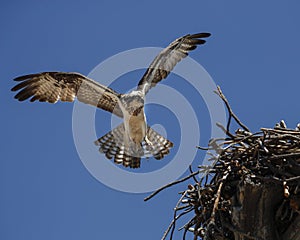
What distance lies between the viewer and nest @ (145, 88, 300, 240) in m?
4.71

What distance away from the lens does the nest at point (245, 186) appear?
186 inches

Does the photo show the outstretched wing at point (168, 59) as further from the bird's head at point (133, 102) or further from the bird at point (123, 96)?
the bird's head at point (133, 102)

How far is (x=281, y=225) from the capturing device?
4883 mm

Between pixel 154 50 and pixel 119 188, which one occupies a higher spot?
pixel 154 50

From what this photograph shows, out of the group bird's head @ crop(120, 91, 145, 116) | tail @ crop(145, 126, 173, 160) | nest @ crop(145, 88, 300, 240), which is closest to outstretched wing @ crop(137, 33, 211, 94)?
bird's head @ crop(120, 91, 145, 116)

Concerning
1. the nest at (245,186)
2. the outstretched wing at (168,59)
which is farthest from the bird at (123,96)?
the nest at (245,186)

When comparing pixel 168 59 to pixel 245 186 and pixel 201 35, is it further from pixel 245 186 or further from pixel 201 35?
pixel 245 186

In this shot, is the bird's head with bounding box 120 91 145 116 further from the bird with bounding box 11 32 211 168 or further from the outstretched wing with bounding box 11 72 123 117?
the outstretched wing with bounding box 11 72 123 117

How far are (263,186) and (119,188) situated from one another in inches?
147

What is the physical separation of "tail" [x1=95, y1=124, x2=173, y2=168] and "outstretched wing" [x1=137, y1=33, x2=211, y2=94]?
648 mm

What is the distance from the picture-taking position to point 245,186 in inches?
185

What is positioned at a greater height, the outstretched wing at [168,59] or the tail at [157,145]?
the outstretched wing at [168,59]

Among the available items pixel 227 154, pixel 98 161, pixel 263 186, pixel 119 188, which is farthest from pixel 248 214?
pixel 98 161

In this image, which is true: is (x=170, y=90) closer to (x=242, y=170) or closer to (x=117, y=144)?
(x=117, y=144)
